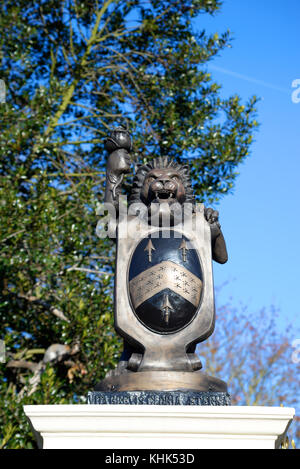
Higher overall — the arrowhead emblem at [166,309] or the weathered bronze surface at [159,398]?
the arrowhead emblem at [166,309]

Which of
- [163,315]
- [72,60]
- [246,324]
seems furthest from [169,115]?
[246,324]

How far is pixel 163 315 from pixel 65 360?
4.04 m

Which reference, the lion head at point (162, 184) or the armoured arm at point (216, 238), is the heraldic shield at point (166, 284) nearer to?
the armoured arm at point (216, 238)

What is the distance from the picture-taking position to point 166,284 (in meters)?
3.71

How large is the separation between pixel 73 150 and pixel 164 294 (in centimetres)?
577

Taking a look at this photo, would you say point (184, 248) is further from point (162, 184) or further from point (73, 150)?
point (73, 150)

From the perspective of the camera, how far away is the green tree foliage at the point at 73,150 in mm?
7023

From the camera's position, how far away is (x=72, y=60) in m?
9.31

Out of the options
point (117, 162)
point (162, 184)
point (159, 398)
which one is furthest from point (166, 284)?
point (117, 162)

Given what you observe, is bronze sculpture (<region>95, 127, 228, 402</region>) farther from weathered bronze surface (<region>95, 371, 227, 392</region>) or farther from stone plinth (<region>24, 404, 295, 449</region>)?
stone plinth (<region>24, 404, 295, 449</region>)

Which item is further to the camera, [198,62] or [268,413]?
[198,62]

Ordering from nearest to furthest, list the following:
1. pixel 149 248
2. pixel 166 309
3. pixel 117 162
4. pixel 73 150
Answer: pixel 166 309
pixel 149 248
pixel 117 162
pixel 73 150

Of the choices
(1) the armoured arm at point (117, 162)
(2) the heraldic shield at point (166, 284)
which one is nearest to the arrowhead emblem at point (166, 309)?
(2) the heraldic shield at point (166, 284)
